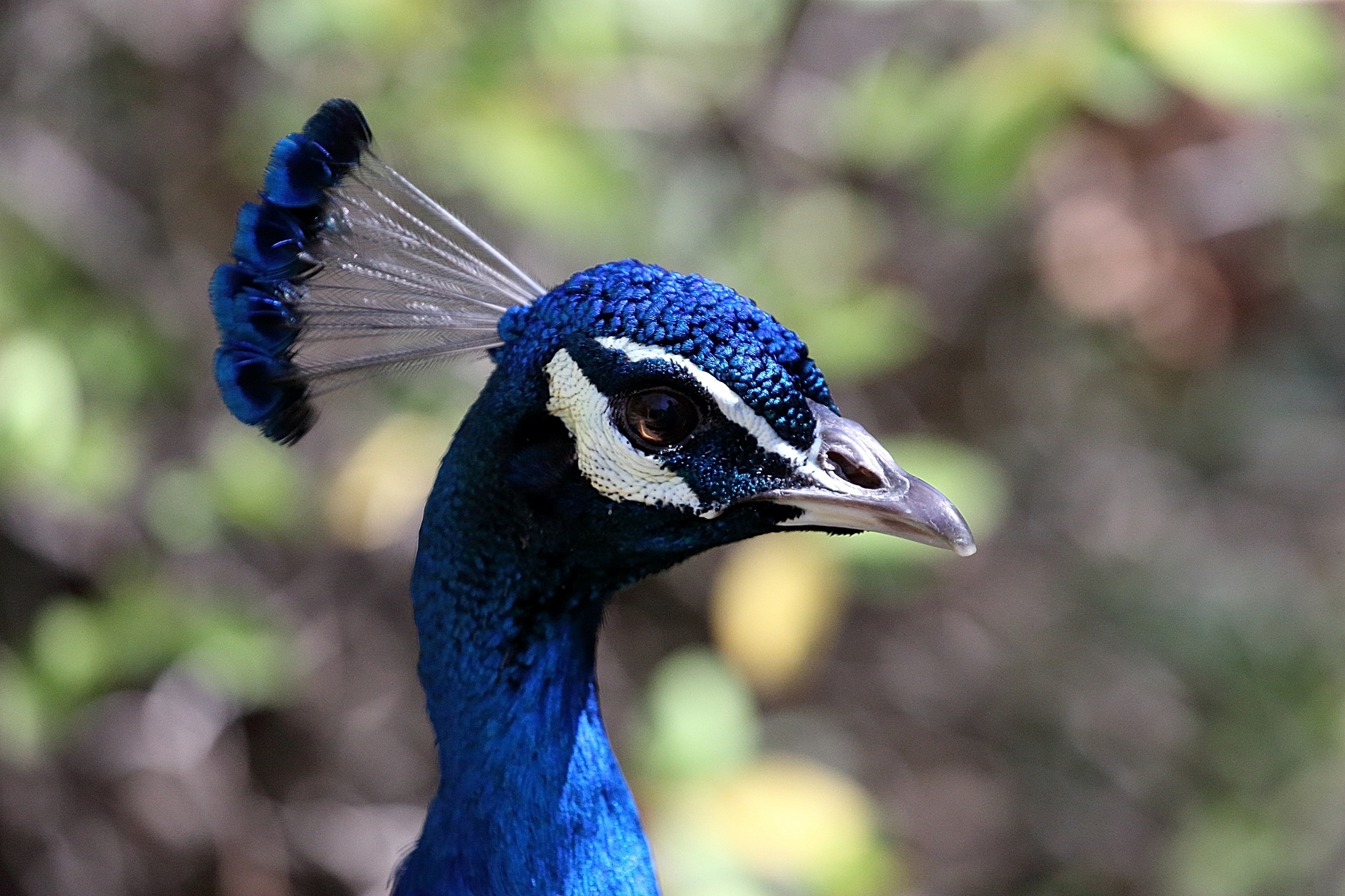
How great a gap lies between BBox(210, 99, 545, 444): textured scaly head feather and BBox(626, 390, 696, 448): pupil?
172 millimetres

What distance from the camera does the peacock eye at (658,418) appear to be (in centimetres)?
82

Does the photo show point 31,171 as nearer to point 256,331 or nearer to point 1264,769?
point 256,331

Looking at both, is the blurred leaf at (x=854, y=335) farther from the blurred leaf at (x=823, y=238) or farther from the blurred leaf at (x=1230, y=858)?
the blurred leaf at (x=1230, y=858)

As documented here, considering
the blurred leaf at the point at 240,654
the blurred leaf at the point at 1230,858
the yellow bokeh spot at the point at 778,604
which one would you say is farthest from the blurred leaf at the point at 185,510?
the blurred leaf at the point at 1230,858

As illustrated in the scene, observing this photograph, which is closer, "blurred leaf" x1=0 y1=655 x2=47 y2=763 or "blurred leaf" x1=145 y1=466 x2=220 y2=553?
"blurred leaf" x1=0 y1=655 x2=47 y2=763

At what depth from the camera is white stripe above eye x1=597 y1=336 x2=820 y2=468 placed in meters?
0.80

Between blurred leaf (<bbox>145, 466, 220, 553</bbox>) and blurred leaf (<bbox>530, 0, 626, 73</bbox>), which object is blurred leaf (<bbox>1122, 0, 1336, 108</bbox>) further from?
blurred leaf (<bbox>145, 466, 220, 553</bbox>)

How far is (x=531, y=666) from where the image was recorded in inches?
35.3

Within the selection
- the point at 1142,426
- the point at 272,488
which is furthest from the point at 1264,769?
the point at 272,488

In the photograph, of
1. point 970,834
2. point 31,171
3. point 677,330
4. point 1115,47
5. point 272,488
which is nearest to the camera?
point 677,330

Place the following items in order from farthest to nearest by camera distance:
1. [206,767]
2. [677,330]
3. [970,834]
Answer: [970,834], [206,767], [677,330]

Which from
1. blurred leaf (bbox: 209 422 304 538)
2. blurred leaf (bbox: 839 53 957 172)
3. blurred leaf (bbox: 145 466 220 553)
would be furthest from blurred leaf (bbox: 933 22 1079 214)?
blurred leaf (bbox: 145 466 220 553)

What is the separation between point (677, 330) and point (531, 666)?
0.25m

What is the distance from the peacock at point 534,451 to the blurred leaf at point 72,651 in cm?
76
